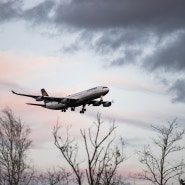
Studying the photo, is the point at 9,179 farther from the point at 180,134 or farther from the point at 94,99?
the point at 94,99

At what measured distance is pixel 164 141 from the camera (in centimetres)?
3784

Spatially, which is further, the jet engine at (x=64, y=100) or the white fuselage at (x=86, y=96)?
the jet engine at (x=64, y=100)

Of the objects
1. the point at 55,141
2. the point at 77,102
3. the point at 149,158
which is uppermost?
the point at 77,102

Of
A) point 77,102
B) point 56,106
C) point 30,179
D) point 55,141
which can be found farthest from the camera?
point 56,106

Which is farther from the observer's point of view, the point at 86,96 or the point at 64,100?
the point at 64,100

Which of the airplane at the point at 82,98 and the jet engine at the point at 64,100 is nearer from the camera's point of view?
the airplane at the point at 82,98

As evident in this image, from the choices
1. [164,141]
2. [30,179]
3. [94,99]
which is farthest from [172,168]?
[94,99]

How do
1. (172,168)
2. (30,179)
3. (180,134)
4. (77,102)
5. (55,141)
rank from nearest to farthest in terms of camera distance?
1. (55,141)
2. (172,168)
3. (180,134)
4. (30,179)
5. (77,102)

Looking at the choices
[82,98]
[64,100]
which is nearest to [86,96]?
[82,98]

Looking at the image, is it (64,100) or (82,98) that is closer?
(82,98)

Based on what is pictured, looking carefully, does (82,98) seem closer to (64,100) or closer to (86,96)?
(86,96)

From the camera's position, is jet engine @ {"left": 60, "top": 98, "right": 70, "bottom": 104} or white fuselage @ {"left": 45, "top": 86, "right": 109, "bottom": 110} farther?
jet engine @ {"left": 60, "top": 98, "right": 70, "bottom": 104}

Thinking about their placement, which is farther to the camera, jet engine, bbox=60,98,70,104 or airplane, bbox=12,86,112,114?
jet engine, bbox=60,98,70,104

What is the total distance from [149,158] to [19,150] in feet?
41.9
